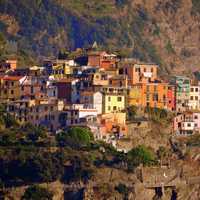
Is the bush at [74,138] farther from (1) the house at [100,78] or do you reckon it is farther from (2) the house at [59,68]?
(2) the house at [59,68]

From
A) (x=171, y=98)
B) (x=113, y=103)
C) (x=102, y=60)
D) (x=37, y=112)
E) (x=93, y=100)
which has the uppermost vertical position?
(x=102, y=60)

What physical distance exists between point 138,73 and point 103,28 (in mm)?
35233

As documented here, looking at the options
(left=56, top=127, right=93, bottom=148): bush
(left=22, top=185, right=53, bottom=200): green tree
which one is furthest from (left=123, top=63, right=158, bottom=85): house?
(left=22, top=185, right=53, bottom=200): green tree

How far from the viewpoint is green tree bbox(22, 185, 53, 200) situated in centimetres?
12088

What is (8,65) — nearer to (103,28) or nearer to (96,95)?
(96,95)

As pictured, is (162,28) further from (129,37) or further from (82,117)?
(82,117)

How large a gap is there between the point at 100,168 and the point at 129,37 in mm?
52759

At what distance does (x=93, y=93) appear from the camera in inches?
5256

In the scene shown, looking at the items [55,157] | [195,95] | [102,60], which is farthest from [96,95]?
[55,157]

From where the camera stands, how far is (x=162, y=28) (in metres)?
181

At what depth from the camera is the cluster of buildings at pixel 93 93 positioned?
13112cm

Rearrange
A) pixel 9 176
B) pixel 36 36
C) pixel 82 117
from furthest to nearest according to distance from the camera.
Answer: pixel 36 36 → pixel 82 117 → pixel 9 176

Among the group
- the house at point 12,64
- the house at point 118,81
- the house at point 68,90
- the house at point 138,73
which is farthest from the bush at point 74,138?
the house at point 12,64

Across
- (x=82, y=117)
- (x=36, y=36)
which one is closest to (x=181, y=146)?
(x=82, y=117)
